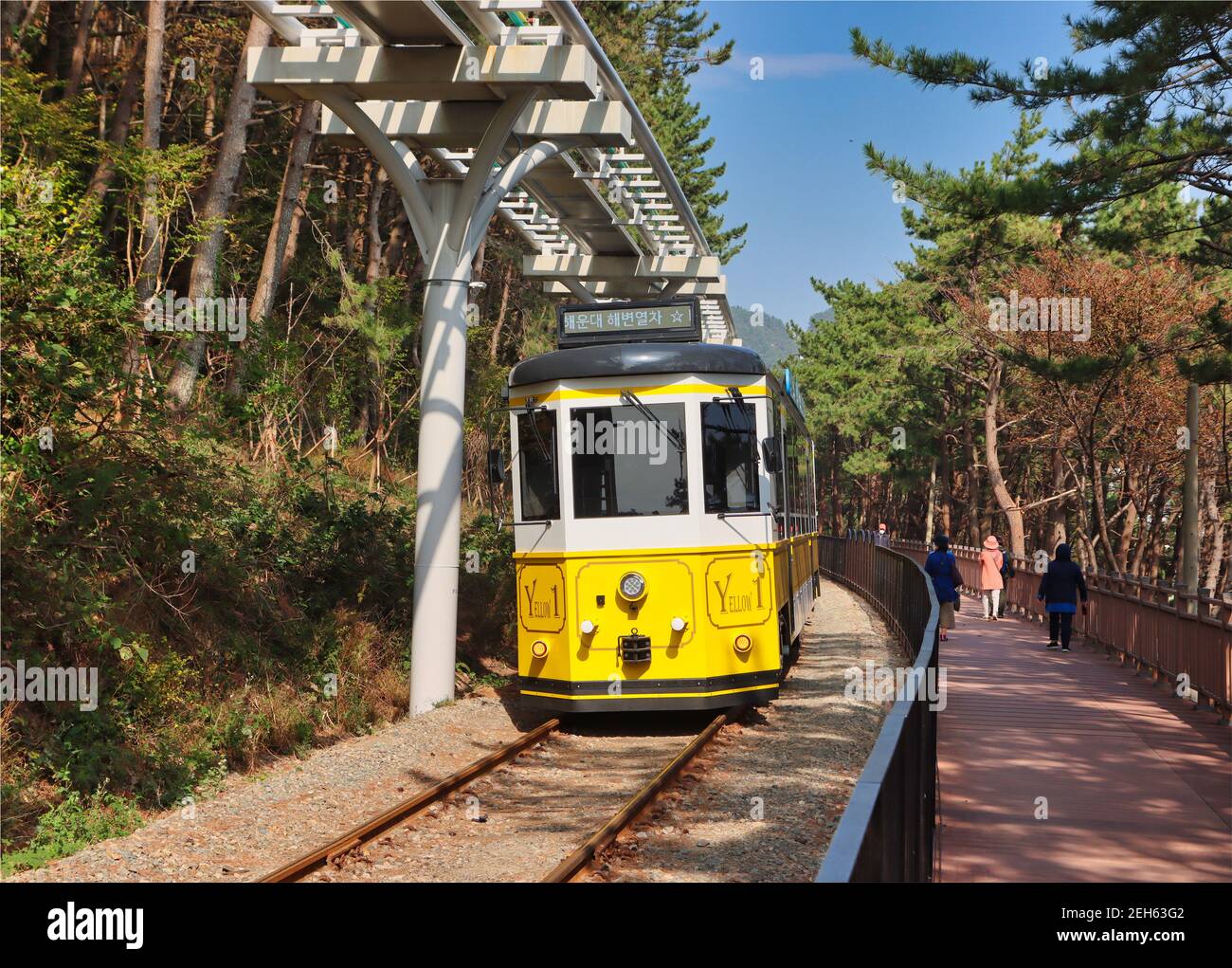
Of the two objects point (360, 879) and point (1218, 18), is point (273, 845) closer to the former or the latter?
point (360, 879)

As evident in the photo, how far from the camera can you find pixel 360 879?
23.9 ft

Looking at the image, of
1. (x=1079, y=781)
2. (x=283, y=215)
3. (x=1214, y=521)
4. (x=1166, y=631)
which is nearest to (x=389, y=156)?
(x=283, y=215)

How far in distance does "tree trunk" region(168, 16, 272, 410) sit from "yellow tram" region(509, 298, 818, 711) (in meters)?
5.89

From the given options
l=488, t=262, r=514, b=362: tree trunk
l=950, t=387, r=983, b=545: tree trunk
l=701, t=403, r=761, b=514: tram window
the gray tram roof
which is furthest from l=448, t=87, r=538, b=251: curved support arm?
l=950, t=387, r=983, b=545: tree trunk

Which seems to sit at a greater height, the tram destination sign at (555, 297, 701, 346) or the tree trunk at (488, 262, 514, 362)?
the tree trunk at (488, 262, 514, 362)

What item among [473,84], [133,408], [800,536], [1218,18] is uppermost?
[1218,18]

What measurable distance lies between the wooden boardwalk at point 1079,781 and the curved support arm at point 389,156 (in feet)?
23.0

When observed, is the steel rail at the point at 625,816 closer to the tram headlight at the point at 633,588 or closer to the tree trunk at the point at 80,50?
the tram headlight at the point at 633,588

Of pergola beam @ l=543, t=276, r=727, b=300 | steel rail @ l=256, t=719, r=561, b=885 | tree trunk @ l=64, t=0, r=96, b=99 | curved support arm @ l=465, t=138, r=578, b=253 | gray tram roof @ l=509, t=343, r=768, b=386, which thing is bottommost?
steel rail @ l=256, t=719, r=561, b=885

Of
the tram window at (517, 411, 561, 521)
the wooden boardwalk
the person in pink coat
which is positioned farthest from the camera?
the person in pink coat

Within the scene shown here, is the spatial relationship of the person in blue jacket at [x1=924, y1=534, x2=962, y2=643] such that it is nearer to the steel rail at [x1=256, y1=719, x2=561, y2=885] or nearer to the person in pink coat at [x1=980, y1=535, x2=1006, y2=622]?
the person in pink coat at [x1=980, y1=535, x2=1006, y2=622]

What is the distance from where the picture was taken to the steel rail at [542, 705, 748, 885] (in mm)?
7117
